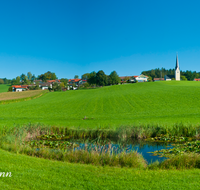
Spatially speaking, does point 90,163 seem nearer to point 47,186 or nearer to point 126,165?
point 126,165

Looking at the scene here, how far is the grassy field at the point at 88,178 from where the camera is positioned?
6.46m

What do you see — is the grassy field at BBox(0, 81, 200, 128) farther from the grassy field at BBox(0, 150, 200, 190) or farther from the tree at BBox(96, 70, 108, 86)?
the tree at BBox(96, 70, 108, 86)

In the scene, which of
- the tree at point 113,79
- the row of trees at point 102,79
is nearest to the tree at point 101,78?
the row of trees at point 102,79

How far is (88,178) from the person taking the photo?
7051mm

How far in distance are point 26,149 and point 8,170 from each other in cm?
355

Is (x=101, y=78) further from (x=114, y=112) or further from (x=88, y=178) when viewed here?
(x=88, y=178)

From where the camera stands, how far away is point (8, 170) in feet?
25.2

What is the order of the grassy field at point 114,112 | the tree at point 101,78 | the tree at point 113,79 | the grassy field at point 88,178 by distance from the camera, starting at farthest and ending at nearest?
the tree at point 113,79
the tree at point 101,78
the grassy field at point 114,112
the grassy field at point 88,178

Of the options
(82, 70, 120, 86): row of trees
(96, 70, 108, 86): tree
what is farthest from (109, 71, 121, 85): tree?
(96, 70, 108, 86): tree

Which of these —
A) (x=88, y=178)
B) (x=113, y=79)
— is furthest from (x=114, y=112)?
(x=113, y=79)

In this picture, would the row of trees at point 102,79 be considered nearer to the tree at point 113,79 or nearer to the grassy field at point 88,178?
the tree at point 113,79

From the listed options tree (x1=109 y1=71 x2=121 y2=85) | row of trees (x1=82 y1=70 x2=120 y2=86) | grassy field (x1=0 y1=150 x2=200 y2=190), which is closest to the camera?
grassy field (x1=0 y1=150 x2=200 y2=190)

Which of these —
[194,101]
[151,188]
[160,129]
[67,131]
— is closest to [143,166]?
[151,188]

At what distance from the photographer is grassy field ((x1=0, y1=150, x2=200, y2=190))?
255 inches
